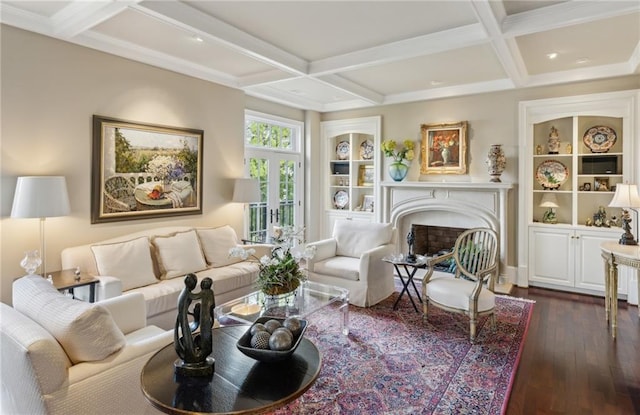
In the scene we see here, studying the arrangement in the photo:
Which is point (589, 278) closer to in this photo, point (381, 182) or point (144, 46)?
point (381, 182)

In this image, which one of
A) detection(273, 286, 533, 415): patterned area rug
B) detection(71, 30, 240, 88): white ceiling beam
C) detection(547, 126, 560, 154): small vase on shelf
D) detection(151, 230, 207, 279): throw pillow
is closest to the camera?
detection(273, 286, 533, 415): patterned area rug

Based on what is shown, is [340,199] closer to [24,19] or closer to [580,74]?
[580,74]

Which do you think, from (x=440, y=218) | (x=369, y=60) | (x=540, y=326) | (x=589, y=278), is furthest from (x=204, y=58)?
(x=589, y=278)

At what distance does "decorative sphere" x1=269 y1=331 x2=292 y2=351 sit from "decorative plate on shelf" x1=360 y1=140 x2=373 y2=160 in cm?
534

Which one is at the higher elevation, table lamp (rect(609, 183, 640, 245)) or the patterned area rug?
table lamp (rect(609, 183, 640, 245))

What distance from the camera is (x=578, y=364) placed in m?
3.02

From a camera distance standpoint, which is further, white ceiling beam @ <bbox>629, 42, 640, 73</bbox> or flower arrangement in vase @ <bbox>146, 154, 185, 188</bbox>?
flower arrangement in vase @ <bbox>146, 154, 185, 188</bbox>

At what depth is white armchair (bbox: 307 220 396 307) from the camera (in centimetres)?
430

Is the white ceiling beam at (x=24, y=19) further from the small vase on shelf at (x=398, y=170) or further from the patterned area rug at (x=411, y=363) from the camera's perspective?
the small vase on shelf at (x=398, y=170)

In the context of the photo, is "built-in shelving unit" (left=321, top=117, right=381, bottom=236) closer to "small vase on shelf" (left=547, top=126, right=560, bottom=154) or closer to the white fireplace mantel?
the white fireplace mantel

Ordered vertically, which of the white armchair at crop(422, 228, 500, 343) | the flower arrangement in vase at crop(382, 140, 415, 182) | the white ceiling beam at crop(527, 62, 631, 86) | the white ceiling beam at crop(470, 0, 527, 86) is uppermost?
the white ceiling beam at crop(527, 62, 631, 86)

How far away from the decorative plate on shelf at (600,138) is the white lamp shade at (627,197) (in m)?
1.22

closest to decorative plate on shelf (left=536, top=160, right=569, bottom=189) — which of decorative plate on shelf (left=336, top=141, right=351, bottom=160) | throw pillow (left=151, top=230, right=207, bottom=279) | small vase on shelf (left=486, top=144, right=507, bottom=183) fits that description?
small vase on shelf (left=486, top=144, right=507, bottom=183)

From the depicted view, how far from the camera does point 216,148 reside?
5.05 metres
